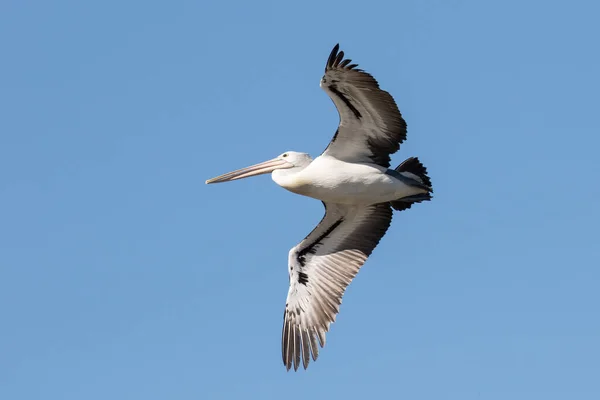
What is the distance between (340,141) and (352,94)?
94 cm

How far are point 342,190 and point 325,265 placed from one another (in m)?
1.36

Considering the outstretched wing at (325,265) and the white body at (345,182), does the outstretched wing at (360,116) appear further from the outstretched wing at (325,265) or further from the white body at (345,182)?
the outstretched wing at (325,265)

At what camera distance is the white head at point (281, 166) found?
14.5 m

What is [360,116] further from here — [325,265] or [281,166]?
[325,265]

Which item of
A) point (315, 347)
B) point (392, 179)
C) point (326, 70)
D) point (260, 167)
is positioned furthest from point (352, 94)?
point (315, 347)

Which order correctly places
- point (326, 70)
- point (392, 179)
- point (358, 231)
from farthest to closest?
point (358, 231), point (392, 179), point (326, 70)

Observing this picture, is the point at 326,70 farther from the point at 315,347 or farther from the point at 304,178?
the point at 315,347

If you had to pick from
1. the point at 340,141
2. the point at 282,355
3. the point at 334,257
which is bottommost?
the point at 282,355

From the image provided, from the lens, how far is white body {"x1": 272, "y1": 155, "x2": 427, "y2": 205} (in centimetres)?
→ 1385

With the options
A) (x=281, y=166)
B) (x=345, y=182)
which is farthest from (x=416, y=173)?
(x=281, y=166)

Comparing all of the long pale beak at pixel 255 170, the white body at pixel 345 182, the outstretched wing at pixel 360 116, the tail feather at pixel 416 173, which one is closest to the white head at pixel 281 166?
the long pale beak at pixel 255 170

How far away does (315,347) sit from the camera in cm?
1436

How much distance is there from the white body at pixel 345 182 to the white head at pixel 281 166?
1.14ft

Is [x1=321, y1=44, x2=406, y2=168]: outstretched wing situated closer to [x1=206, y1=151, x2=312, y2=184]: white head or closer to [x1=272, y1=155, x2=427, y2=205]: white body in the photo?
[x1=272, y1=155, x2=427, y2=205]: white body
